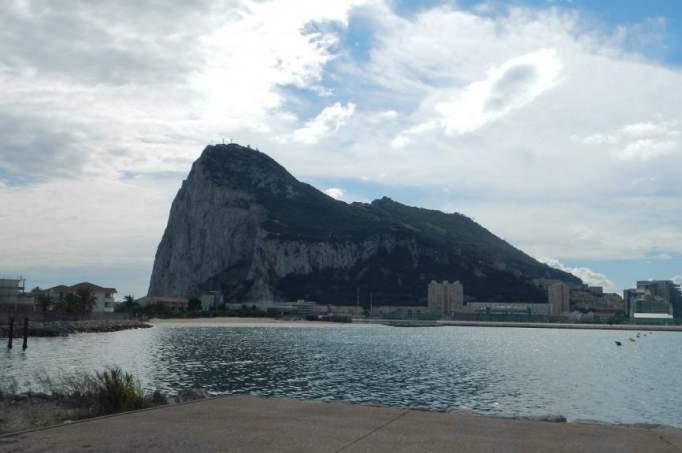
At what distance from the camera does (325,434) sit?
44.4ft

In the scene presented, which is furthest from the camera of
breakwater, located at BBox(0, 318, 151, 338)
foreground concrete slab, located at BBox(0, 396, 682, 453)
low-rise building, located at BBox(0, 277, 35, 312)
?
low-rise building, located at BBox(0, 277, 35, 312)

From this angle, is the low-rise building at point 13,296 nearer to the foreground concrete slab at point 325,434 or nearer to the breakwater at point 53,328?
the breakwater at point 53,328

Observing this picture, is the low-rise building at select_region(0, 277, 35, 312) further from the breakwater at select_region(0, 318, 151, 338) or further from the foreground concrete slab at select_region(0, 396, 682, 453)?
the foreground concrete slab at select_region(0, 396, 682, 453)

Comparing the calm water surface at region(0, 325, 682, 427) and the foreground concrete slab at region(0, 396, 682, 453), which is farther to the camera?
the calm water surface at region(0, 325, 682, 427)

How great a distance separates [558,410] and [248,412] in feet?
82.4

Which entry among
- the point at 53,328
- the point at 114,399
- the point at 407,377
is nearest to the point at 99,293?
the point at 53,328

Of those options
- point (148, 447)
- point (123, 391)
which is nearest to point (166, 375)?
point (123, 391)

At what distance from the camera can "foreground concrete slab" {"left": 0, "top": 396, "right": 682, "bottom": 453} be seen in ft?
40.7

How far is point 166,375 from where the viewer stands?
5025 centimetres

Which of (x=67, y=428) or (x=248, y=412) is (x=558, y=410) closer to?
(x=248, y=412)

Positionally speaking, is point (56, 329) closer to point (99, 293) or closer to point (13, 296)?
point (13, 296)

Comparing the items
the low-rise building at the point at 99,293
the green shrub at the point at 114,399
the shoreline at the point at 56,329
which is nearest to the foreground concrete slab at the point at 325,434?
the green shrub at the point at 114,399

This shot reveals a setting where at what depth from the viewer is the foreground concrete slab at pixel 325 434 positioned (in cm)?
1239

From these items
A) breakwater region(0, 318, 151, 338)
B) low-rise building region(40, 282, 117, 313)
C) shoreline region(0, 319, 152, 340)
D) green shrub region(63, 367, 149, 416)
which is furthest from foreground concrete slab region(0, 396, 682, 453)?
low-rise building region(40, 282, 117, 313)
